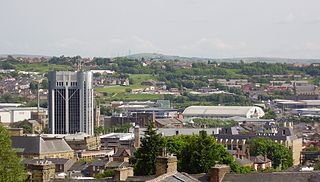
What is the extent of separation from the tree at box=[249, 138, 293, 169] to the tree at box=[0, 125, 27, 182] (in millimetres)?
66007

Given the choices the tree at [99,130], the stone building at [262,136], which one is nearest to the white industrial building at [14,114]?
the tree at [99,130]

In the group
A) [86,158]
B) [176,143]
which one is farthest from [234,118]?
[176,143]

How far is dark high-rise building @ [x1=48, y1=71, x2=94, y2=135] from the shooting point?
537ft

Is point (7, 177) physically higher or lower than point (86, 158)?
higher

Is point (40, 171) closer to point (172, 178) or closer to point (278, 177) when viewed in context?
point (172, 178)

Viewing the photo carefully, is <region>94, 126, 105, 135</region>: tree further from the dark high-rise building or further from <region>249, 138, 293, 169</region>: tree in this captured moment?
<region>249, 138, 293, 169</region>: tree

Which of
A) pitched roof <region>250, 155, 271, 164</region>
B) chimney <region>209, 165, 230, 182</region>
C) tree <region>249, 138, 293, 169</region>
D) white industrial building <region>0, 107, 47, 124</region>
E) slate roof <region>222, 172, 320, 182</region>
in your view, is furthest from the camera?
white industrial building <region>0, 107, 47, 124</region>

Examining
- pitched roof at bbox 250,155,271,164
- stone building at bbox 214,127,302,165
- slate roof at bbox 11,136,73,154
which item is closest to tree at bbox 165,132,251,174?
pitched roof at bbox 250,155,271,164

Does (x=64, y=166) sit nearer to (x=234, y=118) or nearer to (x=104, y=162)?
(x=104, y=162)

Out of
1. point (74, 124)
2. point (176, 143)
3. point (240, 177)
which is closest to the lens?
point (240, 177)

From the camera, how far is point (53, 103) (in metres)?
168

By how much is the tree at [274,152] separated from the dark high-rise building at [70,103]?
190 feet

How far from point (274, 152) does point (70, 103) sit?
7331 cm

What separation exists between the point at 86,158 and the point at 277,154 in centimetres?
2254
